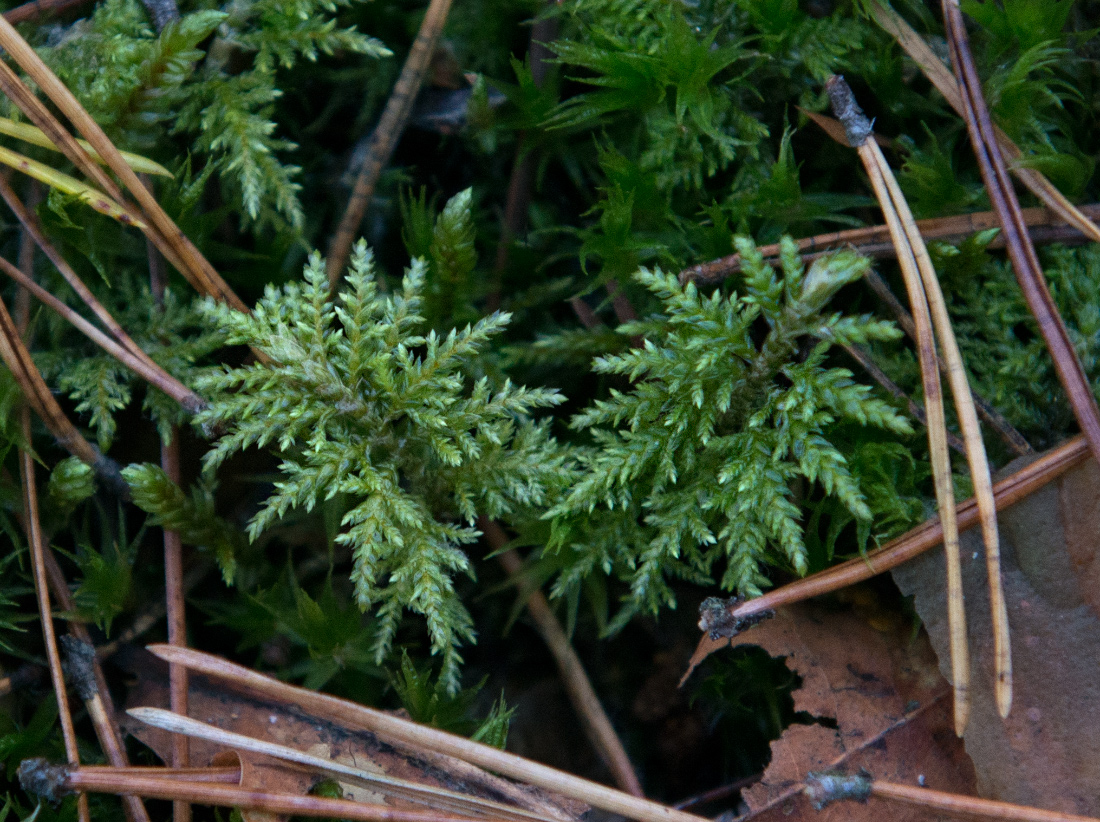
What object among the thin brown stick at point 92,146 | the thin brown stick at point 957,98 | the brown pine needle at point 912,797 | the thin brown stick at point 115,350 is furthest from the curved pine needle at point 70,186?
the brown pine needle at point 912,797

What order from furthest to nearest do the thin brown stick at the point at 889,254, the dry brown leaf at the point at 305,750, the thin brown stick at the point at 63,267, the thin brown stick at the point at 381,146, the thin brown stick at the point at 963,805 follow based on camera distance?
the thin brown stick at the point at 381,146
the thin brown stick at the point at 63,267
the thin brown stick at the point at 889,254
the dry brown leaf at the point at 305,750
the thin brown stick at the point at 963,805

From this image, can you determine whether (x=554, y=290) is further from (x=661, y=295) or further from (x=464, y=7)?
(x=464, y=7)

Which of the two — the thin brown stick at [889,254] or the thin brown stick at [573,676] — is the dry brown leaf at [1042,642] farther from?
the thin brown stick at [573,676]

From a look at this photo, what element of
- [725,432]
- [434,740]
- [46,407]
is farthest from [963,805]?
[46,407]

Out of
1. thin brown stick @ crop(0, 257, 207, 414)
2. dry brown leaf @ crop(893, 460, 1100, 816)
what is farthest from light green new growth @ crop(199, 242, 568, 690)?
dry brown leaf @ crop(893, 460, 1100, 816)

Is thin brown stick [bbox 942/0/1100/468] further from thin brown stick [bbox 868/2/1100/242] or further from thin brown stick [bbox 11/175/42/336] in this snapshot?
thin brown stick [bbox 11/175/42/336]

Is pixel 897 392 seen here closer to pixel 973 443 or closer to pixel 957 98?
pixel 973 443

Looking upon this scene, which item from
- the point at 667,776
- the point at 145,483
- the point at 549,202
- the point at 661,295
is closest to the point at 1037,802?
the point at 667,776
